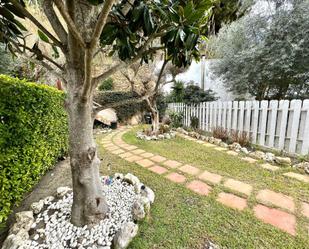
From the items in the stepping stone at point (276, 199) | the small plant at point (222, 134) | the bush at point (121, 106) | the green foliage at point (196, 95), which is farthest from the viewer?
the bush at point (121, 106)

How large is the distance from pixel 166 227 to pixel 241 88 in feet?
20.4

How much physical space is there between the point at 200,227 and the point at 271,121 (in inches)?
123

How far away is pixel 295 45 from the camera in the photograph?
4.45 m

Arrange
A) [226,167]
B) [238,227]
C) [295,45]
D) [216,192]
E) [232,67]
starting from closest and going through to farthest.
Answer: [238,227], [216,192], [226,167], [295,45], [232,67]

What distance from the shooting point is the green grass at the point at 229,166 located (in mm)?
2123

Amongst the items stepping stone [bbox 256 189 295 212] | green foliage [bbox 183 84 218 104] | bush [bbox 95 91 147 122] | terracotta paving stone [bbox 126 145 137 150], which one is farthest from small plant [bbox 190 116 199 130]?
stepping stone [bbox 256 189 295 212]

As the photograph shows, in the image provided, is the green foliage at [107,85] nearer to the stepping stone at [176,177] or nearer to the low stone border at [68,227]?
the stepping stone at [176,177]

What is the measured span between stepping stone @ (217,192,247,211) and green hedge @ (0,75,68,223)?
2117 mm

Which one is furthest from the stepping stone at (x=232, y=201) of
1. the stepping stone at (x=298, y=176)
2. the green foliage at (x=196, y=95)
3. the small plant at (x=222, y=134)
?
the green foliage at (x=196, y=95)

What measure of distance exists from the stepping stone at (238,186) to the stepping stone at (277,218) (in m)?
0.29

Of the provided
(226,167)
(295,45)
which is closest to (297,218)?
(226,167)

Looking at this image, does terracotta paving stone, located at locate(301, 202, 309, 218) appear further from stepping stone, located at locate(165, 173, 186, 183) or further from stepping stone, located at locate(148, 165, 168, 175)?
stepping stone, located at locate(148, 165, 168, 175)

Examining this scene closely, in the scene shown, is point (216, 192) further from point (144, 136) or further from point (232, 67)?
point (232, 67)

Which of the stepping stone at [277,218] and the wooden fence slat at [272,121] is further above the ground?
the wooden fence slat at [272,121]
